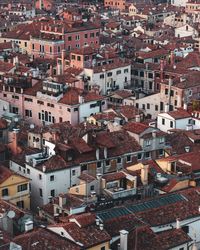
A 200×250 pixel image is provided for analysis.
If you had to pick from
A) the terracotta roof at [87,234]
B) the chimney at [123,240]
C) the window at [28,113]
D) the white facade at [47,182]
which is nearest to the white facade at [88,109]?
the window at [28,113]

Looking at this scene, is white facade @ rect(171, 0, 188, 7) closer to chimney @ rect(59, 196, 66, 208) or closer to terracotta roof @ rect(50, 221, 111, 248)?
chimney @ rect(59, 196, 66, 208)

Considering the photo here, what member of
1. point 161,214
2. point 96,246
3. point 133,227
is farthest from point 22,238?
point 161,214

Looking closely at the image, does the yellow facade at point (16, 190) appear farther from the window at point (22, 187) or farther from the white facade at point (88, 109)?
the white facade at point (88, 109)

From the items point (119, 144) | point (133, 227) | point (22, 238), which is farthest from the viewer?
point (119, 144)

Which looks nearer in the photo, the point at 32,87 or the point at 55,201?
the point at 55,201

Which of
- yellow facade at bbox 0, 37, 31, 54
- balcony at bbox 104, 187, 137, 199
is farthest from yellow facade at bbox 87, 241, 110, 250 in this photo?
yellow facade at bbox 0, 37, 31, 54

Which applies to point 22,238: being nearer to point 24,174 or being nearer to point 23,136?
point 24,174
